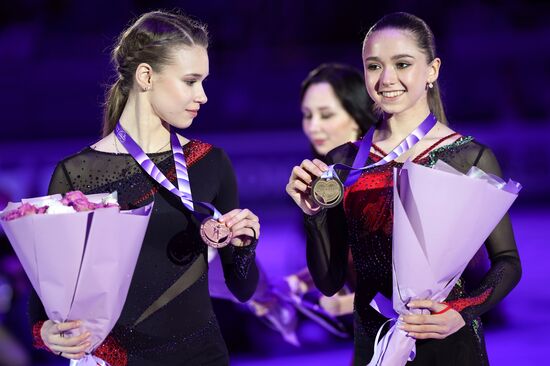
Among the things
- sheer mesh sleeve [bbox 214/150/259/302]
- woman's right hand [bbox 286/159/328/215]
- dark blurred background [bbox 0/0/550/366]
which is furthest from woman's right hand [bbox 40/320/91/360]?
dark blurred background [bbox 0/0/550/366]

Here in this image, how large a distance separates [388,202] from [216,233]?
0.49m

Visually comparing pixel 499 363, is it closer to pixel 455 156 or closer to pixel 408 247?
pixel 455 156

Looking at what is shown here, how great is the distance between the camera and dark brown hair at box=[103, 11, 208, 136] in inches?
94.5

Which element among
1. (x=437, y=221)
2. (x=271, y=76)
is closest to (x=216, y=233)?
(x=437, y=221)

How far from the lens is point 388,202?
2309 millimetres

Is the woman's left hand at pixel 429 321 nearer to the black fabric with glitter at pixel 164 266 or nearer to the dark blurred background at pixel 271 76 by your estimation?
the black fabric with glitter at pixel 164 266

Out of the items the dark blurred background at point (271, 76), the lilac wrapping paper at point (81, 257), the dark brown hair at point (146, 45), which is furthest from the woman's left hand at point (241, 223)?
the dark blurred background at point (271, 76)

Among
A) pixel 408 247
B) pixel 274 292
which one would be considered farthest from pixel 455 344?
pixel 274 292

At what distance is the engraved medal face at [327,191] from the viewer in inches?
83.2

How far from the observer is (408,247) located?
1958 millimetres

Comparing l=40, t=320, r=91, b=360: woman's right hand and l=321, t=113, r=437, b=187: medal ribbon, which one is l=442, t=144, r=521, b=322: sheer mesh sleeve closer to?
l=321, t=113, r=437, b=187: medal ribbon

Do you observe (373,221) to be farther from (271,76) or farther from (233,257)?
(271,76)

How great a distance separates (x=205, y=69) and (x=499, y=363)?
8.62 feet

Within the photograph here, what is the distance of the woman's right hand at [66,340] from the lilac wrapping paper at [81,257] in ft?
0.06
